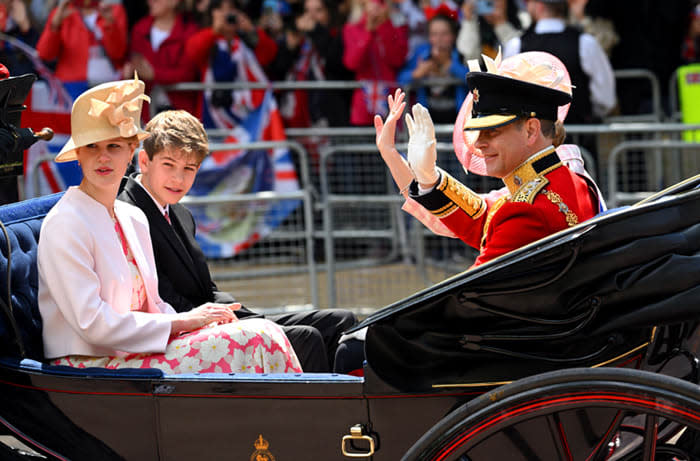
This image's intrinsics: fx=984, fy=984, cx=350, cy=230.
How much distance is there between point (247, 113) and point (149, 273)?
436cm

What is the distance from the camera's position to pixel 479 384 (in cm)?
243

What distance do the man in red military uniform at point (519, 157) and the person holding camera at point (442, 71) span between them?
167 inches

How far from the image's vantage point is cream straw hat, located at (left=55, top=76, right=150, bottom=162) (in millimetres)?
2934

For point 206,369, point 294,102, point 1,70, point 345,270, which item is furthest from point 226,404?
point 294,102

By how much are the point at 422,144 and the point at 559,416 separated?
3.14 feet

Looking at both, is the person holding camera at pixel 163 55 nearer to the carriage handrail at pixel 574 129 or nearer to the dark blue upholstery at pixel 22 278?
the carriage handrail at pixel 574 129

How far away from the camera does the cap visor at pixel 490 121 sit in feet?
9.00

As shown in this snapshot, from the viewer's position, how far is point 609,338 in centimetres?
239

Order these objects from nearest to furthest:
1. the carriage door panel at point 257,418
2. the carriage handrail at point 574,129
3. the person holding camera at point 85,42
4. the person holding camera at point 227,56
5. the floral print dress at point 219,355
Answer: the carriage door panel at point 257,418 → the floral print dress at point 219,355 → the carriage handrail at point 574,129 → the person holding camera at point 85,42 → the person holding camera at point 227,56

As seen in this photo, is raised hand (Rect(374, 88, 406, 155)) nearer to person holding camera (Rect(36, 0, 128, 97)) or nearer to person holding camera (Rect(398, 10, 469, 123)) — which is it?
person holding camera (Rect(398, 10, 469, 123))

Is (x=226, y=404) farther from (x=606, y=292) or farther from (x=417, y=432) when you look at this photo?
(x=606, y=292)

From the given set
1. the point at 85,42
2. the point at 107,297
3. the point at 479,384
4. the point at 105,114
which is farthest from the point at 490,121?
the point at 85,42

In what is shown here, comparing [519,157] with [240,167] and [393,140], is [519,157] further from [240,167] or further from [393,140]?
[240,167]

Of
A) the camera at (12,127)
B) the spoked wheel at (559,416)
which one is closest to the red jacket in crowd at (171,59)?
the camera at (12,127)
